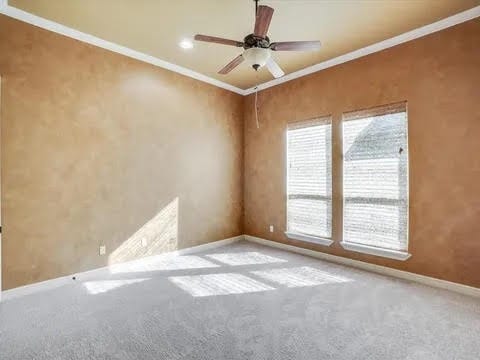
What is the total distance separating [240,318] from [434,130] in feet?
10.1

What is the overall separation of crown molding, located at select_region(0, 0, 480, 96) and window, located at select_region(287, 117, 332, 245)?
868mm

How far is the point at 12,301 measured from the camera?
8.73 feet

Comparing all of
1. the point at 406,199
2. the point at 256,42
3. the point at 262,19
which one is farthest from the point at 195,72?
the point at 406,199

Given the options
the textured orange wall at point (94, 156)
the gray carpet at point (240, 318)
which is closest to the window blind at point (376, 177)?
the gray carpet at point (240, 318)

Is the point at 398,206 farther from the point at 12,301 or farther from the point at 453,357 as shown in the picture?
the point at 12,301

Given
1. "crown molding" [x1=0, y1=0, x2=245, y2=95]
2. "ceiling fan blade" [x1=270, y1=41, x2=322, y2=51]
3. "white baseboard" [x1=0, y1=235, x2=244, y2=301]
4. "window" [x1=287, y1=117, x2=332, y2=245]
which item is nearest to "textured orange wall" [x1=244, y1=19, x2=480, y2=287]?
"window" [x1=287, y1=117, x2=332, y2=245]

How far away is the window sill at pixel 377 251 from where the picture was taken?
3289 mm

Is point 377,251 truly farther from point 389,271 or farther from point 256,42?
point 256,42

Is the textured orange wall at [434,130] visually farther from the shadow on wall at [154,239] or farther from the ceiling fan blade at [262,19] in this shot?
the shadow on wall at [154,239]

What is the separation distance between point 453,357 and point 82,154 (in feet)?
13.7

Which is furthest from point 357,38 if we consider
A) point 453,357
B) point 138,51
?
point 453,357

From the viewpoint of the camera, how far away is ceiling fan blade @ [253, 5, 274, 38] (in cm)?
200

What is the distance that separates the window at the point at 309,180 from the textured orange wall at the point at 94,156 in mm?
1420

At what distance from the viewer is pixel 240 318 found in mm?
2373
